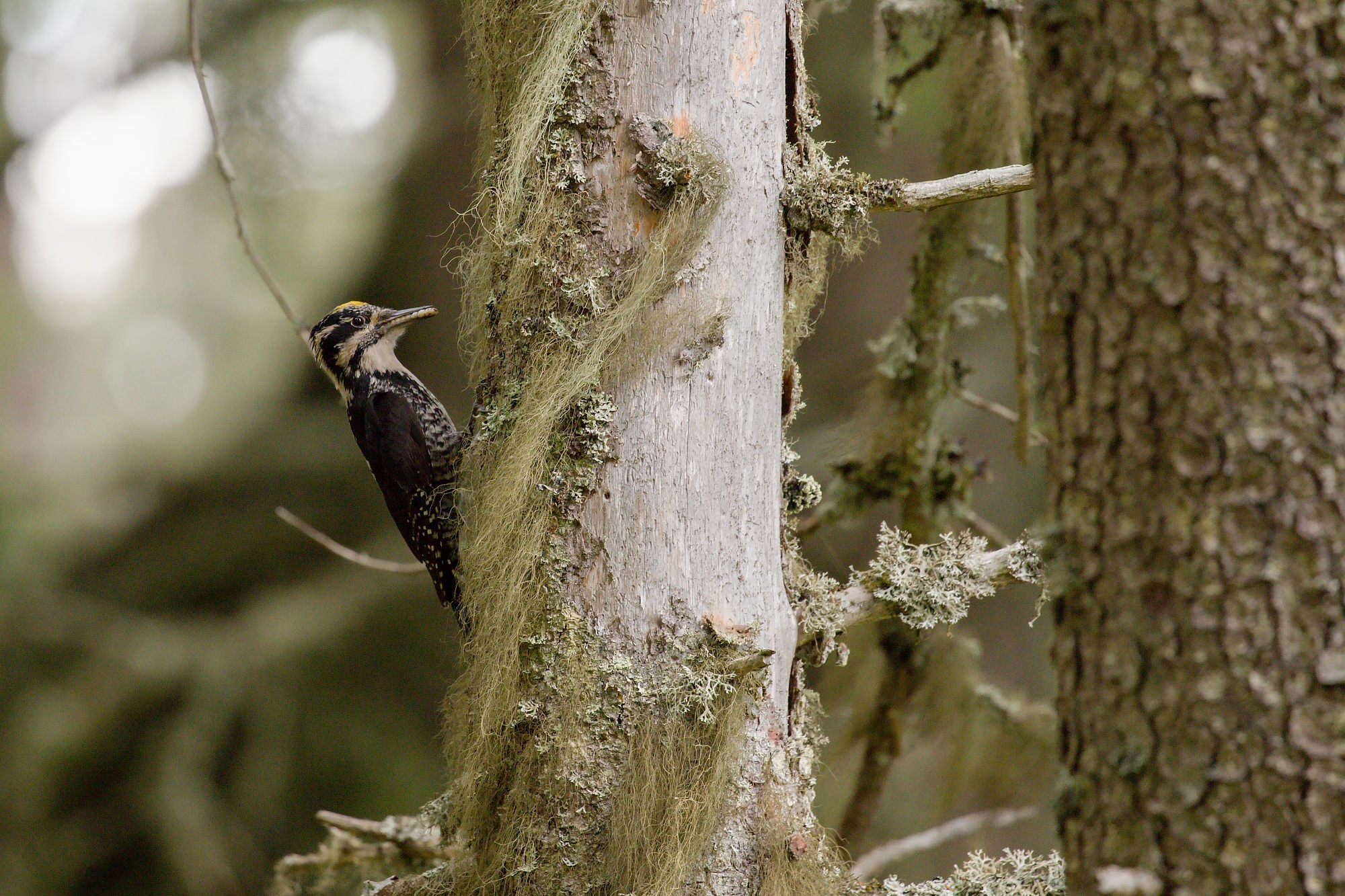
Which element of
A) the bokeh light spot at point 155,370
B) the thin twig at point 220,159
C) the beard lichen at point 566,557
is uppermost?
the bokeh light spot at point 155,370

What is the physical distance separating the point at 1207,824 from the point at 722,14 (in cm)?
128

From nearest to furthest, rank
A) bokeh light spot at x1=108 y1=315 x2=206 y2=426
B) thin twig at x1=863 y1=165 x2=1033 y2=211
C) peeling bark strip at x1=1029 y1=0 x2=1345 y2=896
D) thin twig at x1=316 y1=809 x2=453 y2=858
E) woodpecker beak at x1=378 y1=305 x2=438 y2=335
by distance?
peeling bark strip at x1=1029 y1=0 x2=1345 y2=896 < thin twig at x1=863 y1=165 x2=1033 y2=211 < thin twig at x1=316 y1=809 x2=453 y2=858 < woodpecker beak at x1=378 y1=305 x2=438 y2=335 < bokeh light spot at x1=108 y1=315 x2=206 y2=426

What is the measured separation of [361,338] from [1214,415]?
280 cm

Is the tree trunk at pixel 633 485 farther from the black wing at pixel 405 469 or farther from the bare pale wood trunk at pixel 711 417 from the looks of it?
the black wing at pixel 405 469

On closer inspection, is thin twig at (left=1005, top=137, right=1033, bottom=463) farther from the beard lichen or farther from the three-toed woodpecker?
the three-toed woodpecker

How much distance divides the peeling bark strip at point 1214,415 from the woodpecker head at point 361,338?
259cm

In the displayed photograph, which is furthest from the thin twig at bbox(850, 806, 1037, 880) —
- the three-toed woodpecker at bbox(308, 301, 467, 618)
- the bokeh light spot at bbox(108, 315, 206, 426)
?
the bokeh light spot at bbox(108, 315, 206, 426)

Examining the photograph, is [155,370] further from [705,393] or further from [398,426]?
[705,393]

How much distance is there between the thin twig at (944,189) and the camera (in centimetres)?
165

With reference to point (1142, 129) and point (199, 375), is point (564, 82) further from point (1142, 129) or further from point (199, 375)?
point (199, 375)

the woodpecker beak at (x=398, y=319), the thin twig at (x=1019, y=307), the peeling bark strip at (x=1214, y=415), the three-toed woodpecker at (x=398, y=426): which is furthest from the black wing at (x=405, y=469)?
the peeling bark strip at (x=1214, y=415)

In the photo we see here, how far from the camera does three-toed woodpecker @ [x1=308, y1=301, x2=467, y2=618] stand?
2.88m

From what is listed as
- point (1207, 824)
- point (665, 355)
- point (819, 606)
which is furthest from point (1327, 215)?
point (819, 606)

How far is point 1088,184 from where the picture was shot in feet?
3.18
